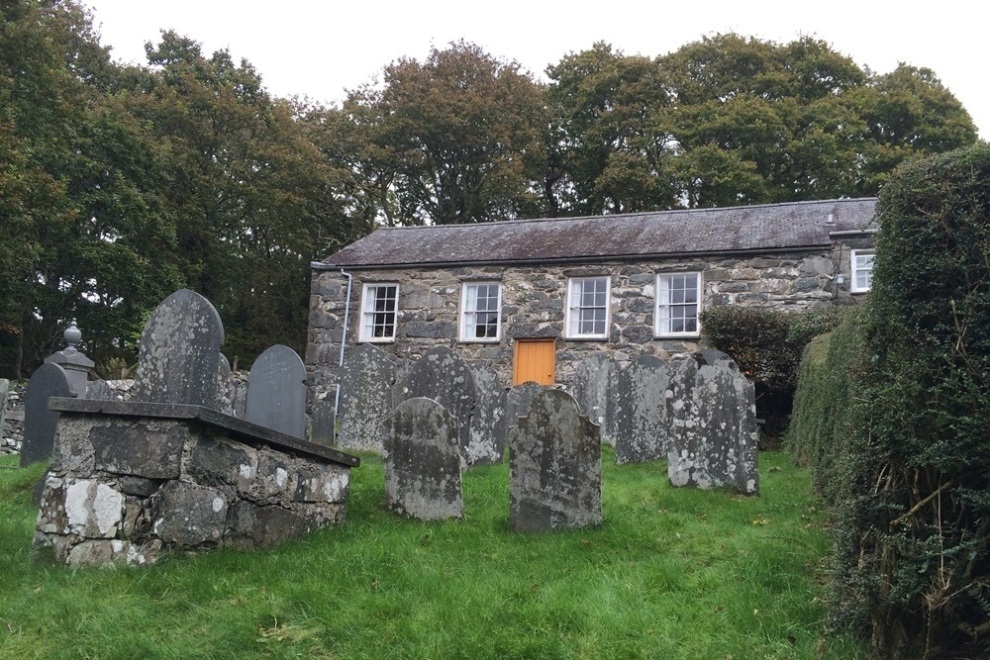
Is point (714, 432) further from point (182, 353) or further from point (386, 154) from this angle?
point (386, 154)

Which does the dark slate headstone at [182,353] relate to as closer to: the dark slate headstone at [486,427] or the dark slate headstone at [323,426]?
the dark slate headstone at [323,426]

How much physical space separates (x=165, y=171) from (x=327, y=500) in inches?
986

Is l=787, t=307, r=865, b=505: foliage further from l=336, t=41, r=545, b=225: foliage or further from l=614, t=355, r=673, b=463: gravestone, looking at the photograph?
l=336, t=41, r=545, b=225: foliage

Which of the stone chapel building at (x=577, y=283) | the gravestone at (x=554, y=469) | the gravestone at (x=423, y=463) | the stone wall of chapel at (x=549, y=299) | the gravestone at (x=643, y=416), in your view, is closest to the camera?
the gravestone at (x=554, y=469)

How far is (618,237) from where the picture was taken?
71.4 ft

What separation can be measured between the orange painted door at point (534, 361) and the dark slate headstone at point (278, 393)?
1094 centimetres

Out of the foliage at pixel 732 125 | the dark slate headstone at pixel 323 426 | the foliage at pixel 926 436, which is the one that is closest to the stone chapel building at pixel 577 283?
the dark slate headstone at pixel 323 426

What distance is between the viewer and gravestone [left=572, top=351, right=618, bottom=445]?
1343 cm

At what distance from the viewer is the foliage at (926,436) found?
13.3ft

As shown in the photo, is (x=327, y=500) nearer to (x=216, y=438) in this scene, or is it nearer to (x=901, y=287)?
(x=216, y=438)

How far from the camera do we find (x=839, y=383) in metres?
7.30

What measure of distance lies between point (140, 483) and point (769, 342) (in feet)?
43.2

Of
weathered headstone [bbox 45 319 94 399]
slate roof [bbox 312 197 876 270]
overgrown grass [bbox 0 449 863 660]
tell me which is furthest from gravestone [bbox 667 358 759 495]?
slate roof [bbox 312 197 876 270]

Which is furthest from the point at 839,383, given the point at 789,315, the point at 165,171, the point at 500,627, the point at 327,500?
the point at 165,171
